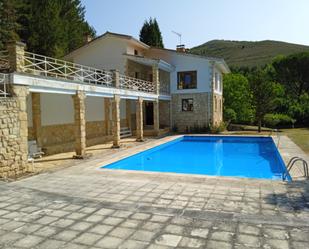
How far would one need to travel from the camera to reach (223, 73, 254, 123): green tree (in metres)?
31.0

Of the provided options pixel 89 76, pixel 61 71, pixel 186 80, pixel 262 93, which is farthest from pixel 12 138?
pixel 262 93

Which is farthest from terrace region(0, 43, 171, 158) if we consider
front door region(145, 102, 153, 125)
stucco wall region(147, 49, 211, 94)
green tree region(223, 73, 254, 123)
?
green tree region(223, 73, 254, 123)

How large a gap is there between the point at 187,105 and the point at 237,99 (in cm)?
852

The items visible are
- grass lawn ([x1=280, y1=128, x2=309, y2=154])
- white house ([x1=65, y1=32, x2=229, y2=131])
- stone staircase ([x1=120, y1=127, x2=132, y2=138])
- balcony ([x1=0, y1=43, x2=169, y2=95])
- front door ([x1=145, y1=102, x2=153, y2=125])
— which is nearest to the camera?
balcony ([x1=0, y1=43, x2=169, y2=95])

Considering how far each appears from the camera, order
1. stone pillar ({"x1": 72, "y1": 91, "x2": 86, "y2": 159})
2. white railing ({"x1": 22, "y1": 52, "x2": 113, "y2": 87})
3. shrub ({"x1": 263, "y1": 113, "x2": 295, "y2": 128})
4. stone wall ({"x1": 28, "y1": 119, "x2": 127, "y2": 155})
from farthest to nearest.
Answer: shrub ({"x1": 263, "y1": 113, "x2": 295, "y2": 128}) < stone wall ({"x1": 28, "y1": 119, "x2": 127, "y2": 155}) < stone pillar ({"x1": 72, "y1": 91, "x2": 86, "y2": 159}) < white railing ({"x1": 22, "y1": 52, "x2": 113, "y2": 87})

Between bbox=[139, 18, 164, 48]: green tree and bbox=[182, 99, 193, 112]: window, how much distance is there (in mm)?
17589

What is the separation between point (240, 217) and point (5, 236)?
13.0ft

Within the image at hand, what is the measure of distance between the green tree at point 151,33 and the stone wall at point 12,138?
3366cm

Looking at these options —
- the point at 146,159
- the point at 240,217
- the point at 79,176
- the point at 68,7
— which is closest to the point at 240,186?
the point at 240,217

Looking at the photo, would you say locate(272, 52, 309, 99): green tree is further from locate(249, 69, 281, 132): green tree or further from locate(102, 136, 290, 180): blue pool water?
locate(102, 136, 290, 180): blue pool water

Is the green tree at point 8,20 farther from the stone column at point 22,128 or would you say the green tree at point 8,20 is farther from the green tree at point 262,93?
the green tree at point 262,93

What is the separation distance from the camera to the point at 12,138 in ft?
30.7

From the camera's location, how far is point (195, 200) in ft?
21.7

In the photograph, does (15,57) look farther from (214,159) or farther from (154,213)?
(214,159)
